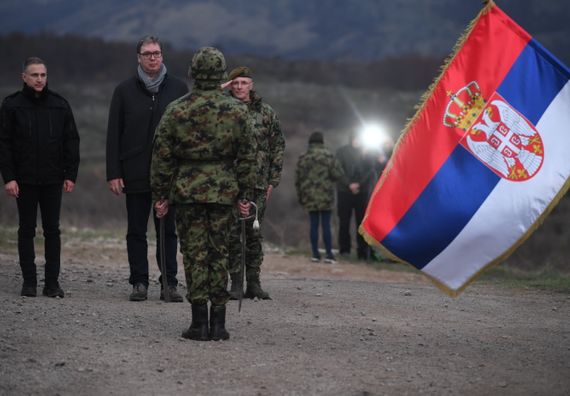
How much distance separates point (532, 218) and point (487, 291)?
4.34m

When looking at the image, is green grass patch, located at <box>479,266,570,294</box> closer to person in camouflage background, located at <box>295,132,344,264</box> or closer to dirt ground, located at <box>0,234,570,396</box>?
dirt ground, located at <box>0,234,570,396</box>

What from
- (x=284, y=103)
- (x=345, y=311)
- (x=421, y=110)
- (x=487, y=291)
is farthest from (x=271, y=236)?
(x=284, y=103)

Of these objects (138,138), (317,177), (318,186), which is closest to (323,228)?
(318,186)

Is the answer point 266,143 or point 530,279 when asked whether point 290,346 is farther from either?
point 530,279

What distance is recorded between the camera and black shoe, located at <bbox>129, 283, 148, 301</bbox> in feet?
28.9

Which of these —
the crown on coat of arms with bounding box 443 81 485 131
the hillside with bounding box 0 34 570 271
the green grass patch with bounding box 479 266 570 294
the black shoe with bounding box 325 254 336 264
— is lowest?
the green grass patch with bounding box 479 266 570 294

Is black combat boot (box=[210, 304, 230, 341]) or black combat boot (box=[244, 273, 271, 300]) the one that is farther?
black combat boot (box=[244, 273, 271, 300])

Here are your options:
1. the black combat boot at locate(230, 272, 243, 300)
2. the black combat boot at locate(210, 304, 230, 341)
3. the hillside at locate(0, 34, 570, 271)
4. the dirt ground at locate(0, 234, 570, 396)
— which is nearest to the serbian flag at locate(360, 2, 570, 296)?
the dirt ground at locate(0, 234, 570, 396)

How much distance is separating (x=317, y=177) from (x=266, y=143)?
20.2 feet

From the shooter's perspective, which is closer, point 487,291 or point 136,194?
point 136,194

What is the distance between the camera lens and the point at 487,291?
11414mm

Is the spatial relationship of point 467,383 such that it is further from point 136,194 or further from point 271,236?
point 271,236

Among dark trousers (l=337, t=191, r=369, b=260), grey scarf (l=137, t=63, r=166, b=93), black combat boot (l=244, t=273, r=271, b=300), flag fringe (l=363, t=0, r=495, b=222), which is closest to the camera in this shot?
flag fringe (l=363, t=0, r=495, b=222)

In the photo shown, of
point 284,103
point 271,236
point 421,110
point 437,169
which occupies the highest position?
point 284,103
